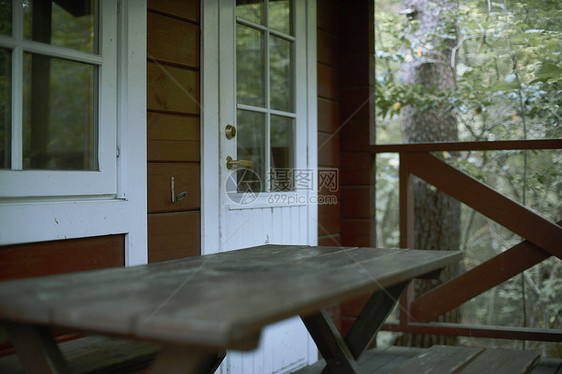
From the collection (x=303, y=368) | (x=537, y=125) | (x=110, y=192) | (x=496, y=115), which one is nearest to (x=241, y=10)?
(x=110, y=192)

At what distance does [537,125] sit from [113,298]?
5220 mm

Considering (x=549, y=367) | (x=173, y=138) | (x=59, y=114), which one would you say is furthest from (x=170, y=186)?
(x=549, y=367)

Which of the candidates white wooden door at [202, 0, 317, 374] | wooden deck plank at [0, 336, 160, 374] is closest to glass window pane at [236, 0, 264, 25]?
white wooden door at [202, 0, 317, 374]

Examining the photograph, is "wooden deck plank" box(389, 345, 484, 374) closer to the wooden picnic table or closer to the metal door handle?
the wooden picnic table

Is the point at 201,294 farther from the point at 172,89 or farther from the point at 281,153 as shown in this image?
the point at 281,153

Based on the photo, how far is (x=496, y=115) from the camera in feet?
21.4

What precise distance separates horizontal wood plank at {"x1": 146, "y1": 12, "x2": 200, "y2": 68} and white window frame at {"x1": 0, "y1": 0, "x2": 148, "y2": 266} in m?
0.06

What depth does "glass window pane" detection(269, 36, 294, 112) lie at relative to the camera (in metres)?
3.22

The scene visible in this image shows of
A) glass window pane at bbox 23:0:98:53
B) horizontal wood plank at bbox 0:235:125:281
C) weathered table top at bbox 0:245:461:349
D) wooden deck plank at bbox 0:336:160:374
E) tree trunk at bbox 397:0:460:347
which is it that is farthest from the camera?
tree trunk at bbox 397:0:460:347

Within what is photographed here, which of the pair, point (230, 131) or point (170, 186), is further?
point (230, 131)

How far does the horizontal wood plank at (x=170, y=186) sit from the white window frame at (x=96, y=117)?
0.65 ft

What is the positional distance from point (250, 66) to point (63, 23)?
1.10 m

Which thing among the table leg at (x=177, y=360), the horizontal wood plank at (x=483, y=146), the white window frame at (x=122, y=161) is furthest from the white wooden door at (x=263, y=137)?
the table leg at (x=177, y=360)

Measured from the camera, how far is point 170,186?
8.12ft
